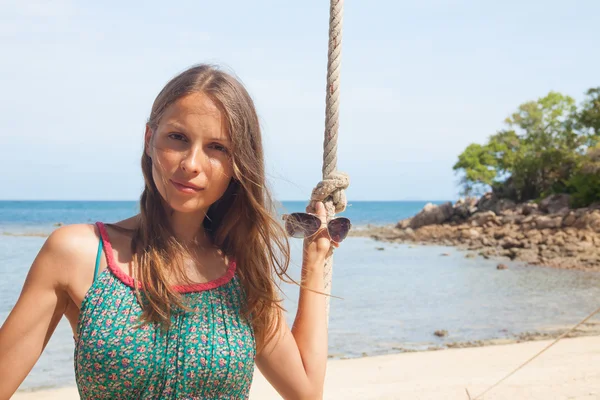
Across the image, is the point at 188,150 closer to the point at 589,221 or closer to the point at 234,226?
the point at 234,226

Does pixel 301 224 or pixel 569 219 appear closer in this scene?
pixel 301 224

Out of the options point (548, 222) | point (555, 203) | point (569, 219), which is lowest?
point (548, 222)

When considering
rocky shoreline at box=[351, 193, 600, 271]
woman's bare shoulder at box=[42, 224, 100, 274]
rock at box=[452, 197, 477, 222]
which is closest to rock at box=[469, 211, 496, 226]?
rocky shoreline at box=[351, 193, 600, 271]

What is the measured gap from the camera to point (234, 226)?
1.79m

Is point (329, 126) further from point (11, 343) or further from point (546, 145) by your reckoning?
point (546, 145)

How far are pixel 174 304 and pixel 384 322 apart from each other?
810cm

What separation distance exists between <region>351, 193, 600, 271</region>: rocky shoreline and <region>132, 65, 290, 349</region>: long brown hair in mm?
15528

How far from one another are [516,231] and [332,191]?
22067 mm

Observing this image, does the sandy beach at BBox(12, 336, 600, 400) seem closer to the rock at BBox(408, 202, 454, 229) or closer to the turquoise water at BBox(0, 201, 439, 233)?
the turquoise water at BBox(0, 201, 439, 233)

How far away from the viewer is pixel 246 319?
1.68m

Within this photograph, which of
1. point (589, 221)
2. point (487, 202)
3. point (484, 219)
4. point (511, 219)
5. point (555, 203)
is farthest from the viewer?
point (487, 202)

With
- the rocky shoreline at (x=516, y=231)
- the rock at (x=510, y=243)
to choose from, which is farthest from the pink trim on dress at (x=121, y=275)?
the rock at (x=510, y=243)

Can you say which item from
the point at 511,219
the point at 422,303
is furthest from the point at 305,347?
the point at 511,219

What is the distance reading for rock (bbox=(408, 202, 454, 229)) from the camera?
3053cm
